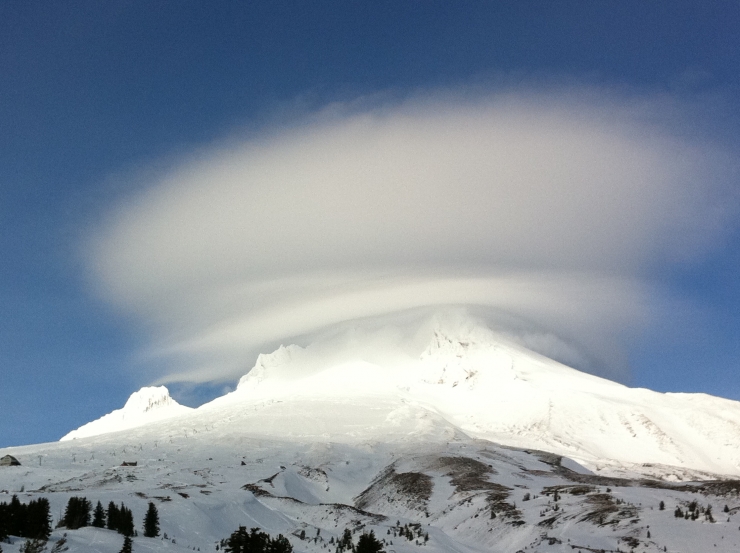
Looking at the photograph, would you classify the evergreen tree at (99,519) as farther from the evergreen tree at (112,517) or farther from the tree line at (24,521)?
the tree line at (24,521)

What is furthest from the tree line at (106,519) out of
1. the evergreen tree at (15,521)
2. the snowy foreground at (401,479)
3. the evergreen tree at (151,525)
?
the evergreen tree at (15,521)

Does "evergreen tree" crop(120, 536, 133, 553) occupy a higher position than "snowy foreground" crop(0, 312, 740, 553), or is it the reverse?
"snowy foreground" crop(0, 312, 740, 553)

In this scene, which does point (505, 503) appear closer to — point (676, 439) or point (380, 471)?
point (380, 471)

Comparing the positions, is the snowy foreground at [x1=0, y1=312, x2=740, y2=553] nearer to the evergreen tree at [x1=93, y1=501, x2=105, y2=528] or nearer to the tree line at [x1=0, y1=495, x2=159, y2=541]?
the tree line at [x1=0, y1=495, x2=159, y2=541]

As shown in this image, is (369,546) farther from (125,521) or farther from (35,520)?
(125,521)

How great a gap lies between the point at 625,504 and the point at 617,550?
1284 centimetres

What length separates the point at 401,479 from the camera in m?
96.8

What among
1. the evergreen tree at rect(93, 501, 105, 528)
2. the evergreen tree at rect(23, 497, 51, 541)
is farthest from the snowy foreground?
the evergreen tree at rect(23, 497, 51, 541)

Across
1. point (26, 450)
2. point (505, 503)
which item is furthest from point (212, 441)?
point (505, 503)

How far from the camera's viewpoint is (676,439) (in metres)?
186

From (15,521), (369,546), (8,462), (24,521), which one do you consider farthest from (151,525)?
(8,462)

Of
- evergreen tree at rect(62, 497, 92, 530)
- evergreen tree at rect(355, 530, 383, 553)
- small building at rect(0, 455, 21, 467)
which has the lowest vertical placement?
evergreen tree at rect(355, 530, 383, 553)

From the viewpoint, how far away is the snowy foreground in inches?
1670

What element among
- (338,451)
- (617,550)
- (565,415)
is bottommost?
(617,550)
